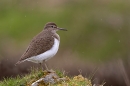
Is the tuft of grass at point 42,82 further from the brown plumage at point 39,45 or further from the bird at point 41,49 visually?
the brown plumage at point 39,45

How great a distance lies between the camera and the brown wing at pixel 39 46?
1334cm

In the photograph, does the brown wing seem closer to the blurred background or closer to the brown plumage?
the brown plumage

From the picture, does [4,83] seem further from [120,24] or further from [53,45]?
[120,24]

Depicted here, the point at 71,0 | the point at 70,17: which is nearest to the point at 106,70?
the point at 70,17

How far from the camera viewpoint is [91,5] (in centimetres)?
2252

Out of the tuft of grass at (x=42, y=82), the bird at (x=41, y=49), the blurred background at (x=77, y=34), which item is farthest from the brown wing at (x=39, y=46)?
the blurred background at (x=77, y=34)

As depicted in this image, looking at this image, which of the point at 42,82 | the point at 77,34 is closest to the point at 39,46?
the point at 42,82

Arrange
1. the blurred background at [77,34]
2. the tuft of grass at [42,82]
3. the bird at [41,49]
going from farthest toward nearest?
the blurred background at [77,34], the bird at [41,49], the tuft of grass at [42,82]

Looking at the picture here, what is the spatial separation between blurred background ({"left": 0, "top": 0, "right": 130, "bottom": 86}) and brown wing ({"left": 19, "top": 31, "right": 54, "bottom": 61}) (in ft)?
11.9

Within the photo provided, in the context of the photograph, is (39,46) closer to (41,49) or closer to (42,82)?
(41,49)

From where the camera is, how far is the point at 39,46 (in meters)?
13.6

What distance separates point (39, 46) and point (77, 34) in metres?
6.84

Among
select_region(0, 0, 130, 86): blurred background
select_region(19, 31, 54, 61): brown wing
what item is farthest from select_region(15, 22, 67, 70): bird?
select_region(0, 0, 130, 86): blurred background

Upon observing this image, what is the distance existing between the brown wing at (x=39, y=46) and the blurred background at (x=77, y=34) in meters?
3.62
